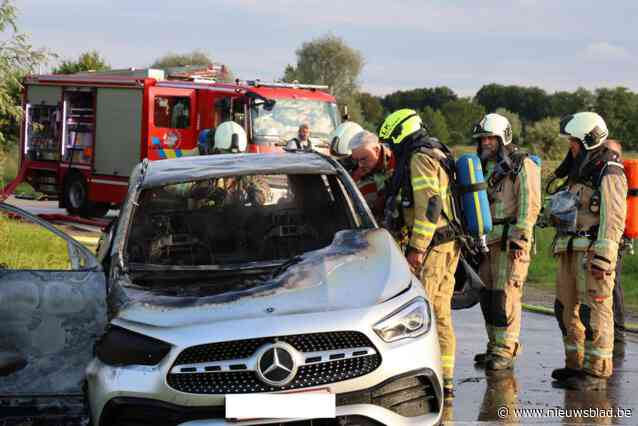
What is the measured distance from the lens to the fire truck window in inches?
837

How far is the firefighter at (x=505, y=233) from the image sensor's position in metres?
8.23

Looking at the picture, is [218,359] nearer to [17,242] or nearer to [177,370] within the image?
[177,370]

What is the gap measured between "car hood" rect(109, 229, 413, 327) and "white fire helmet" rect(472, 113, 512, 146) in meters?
2.74

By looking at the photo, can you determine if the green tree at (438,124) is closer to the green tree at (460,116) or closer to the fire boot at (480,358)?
the green tree at (460,116)

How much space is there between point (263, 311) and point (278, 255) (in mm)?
1500

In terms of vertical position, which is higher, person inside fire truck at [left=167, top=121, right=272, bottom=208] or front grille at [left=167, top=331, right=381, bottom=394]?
person inside fire truck at [left=167, top=121, right=272, bottom=208]

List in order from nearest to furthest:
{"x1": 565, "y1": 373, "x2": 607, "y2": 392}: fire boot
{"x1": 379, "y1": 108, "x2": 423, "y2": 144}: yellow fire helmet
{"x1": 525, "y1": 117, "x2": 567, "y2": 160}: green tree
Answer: {"x1": 379, "y1": 108, "x2": 423, "y2": 144}: yellow fire helmet → {"x1": 565, "y1": 373, "x2": 607, "y2": 392}: fire boot → {"x1": 525, "y1": 117, "x2": 567, "y2": 160}: green tree

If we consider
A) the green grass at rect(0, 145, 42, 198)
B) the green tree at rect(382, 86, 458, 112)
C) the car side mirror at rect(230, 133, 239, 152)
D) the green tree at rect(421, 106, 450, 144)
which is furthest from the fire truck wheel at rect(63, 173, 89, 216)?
the green tree at rect(382, 86, 458, 112)

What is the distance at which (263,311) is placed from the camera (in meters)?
5.00

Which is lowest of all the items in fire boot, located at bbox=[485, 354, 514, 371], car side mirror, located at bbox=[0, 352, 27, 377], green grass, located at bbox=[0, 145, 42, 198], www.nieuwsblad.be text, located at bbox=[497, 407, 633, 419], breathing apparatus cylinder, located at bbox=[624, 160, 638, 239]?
green grass, located at bbox=[0, 145, 42, 198]

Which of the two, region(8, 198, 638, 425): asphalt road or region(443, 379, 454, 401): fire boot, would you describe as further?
region(443, 379, 454, 401): fire boot

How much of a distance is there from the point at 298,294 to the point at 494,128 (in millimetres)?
3551

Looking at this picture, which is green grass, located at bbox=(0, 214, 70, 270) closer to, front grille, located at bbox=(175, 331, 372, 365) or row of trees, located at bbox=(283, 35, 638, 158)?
front grille, located at bbox=(175, 331, 372, 365)

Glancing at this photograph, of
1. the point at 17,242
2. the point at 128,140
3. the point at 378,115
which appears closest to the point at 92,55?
the point at 378,115
